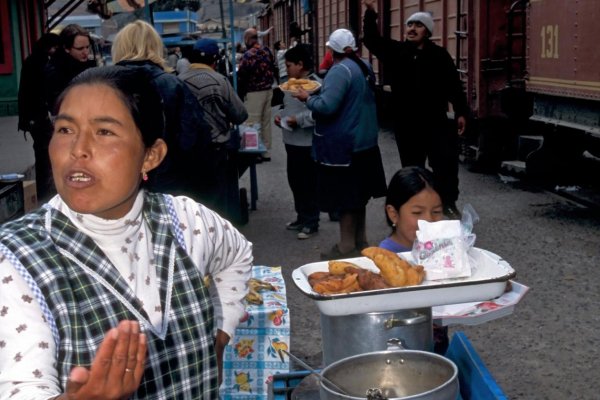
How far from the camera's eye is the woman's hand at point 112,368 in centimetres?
155

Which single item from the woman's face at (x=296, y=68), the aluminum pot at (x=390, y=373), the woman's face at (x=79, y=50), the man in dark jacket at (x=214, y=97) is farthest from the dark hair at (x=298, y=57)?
the aluminum pot at (x=390, y=373)

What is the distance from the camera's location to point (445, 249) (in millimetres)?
2701

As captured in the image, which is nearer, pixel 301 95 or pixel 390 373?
pixel 390 373

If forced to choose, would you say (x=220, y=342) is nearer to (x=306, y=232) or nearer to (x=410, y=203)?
(x=410, y=203)

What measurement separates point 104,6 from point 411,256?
20.1 metres

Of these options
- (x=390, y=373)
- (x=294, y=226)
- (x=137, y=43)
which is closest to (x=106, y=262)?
(x=390, y=373)

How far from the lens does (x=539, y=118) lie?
10.4 meters

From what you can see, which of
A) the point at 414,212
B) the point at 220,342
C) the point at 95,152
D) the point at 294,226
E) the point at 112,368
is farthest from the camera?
the point at 294,226

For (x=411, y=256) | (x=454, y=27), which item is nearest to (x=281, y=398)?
(x=411, y=256)

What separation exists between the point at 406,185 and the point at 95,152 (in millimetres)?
2147

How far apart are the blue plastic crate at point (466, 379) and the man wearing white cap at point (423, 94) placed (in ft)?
17.7

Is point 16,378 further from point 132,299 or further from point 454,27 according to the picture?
point 454,27

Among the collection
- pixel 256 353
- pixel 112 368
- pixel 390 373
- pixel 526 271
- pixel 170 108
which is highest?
pixel 170 108

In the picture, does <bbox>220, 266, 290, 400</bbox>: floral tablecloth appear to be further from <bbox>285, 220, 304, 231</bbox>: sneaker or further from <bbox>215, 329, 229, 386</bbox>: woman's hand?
<bbox>285, 220, 304, 231</bbox>: sneaker
